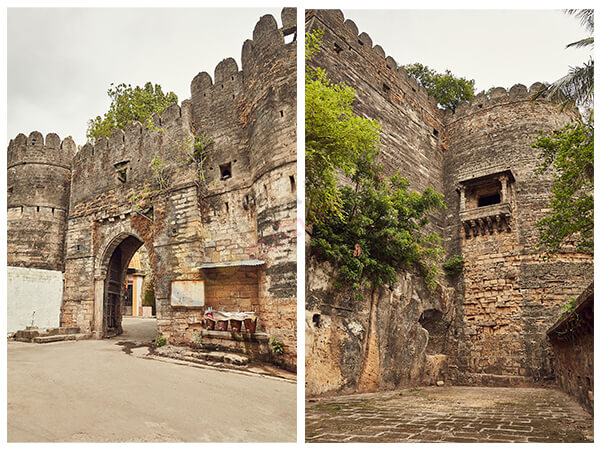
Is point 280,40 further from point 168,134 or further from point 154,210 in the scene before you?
point 154,210

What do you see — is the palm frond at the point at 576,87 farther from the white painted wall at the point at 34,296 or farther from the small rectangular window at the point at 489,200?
the white painted wall at the point at 34,296

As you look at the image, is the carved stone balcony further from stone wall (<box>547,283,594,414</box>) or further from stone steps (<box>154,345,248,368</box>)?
stone steps (<box>154,345,248,368</box>)

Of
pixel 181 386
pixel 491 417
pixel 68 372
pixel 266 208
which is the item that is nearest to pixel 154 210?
pixel 266 208

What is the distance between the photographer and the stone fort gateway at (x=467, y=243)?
361 inches

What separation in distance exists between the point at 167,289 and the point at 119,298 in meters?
3.65

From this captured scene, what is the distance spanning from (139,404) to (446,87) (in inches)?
691

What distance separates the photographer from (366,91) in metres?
11.3

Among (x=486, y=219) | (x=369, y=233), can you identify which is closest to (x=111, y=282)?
(x=369, y=233)

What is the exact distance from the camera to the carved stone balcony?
1279 cm

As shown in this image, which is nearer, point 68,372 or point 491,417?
point 68,372

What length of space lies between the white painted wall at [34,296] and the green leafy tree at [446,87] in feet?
49.0

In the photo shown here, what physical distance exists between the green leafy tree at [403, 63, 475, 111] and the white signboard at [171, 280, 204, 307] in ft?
43.6

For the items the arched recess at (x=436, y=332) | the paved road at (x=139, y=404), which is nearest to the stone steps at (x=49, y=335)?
the paved road at (x=139, y=404)

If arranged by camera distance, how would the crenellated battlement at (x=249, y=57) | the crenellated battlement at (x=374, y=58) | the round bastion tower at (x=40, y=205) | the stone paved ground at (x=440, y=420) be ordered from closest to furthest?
the stone paved ground at (x=440, y=420) < the crenellated battlement at (x=249, y=57) < the crenellated battlement at (x=374, y=58) < the round bastion tower at (x=40, y=205)
